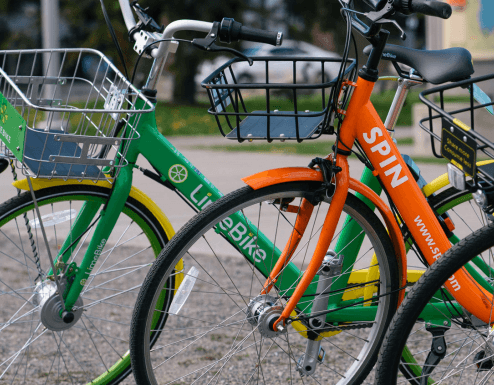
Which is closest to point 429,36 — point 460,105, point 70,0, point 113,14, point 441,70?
point 460,105

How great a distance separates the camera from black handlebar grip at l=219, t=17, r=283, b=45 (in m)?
1.97

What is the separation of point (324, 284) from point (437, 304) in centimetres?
40

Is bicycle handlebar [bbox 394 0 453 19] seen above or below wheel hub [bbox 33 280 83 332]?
below

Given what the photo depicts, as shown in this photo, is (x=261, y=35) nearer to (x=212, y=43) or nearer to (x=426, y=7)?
(x=212, y=43)

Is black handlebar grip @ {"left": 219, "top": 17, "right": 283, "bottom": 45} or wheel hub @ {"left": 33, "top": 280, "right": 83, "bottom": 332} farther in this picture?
wheel hub @ {"left": 33, "top": 280, "right": 83, "bottom": 332}

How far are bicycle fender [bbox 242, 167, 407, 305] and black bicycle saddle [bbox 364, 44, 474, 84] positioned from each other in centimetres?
41

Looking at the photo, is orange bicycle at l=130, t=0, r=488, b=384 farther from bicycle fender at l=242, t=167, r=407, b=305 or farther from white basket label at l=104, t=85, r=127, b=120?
white basket label at l=104, t=85, r=127, b=120

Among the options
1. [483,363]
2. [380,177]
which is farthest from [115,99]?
[483,363]

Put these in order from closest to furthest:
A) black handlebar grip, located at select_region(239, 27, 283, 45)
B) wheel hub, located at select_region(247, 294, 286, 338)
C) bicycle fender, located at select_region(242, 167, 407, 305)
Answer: black handlebar grip, located at select_region(239, 27, 283, 45), bicycle fender, located at select_region(242, 167, 407, 305), wheel hub, located at select_region(247, 294, 286, 338)

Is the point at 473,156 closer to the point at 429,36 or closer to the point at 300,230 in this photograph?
the point at 300,230

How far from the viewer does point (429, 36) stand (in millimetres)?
9391

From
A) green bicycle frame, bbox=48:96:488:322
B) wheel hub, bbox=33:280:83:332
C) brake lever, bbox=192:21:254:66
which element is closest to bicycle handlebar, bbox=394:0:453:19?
brake lever, bbox=192:21:254:66

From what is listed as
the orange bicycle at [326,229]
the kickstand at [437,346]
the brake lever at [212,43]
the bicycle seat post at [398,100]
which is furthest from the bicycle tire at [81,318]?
the kickstand at [437,346]

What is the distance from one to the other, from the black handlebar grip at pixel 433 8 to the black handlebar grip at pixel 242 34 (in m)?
0.39
